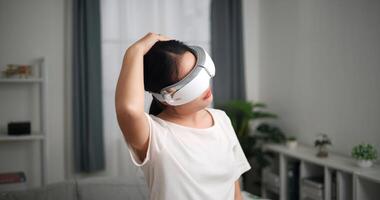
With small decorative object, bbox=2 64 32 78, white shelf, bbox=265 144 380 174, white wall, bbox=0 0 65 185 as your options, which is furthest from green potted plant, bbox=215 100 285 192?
small decorative object, bbox=2 64 32 78

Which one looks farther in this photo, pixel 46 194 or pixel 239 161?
pixel 46 194

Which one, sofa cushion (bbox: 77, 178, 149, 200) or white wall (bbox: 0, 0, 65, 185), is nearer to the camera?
sofa cushion (bbox: 77, 178, 149, 200)

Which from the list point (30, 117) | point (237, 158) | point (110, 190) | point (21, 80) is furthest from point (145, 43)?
point (30, 117)

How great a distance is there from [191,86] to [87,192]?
135 centimetres

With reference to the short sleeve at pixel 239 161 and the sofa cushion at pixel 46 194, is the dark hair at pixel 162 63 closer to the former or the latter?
the short sleeve at pixel 239 161

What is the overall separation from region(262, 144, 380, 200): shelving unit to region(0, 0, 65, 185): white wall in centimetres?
178

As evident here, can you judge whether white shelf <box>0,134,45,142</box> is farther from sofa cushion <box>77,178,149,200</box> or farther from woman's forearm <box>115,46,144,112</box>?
woman's forearm <box>115,46,144,112</box>

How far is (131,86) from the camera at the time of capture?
846mm

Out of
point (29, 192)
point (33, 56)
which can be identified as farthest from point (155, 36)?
point (33, 56)

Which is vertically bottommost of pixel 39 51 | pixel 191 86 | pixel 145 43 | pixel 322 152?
pixel 322 152

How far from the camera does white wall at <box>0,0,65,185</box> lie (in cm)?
306

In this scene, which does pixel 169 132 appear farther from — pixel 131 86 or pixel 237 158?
pixel 237 158

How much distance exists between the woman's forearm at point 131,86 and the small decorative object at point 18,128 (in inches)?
92.6

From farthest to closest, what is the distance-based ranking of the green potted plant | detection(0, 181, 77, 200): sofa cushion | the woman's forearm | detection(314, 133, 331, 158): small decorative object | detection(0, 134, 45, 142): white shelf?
the green potted plant
detection(0, 134, 45, 142): white shelf
detection(314, 133, 331, 158): small decorative object
detection(0, 181, 77, 200): sofa cushion
the woman's forearm
